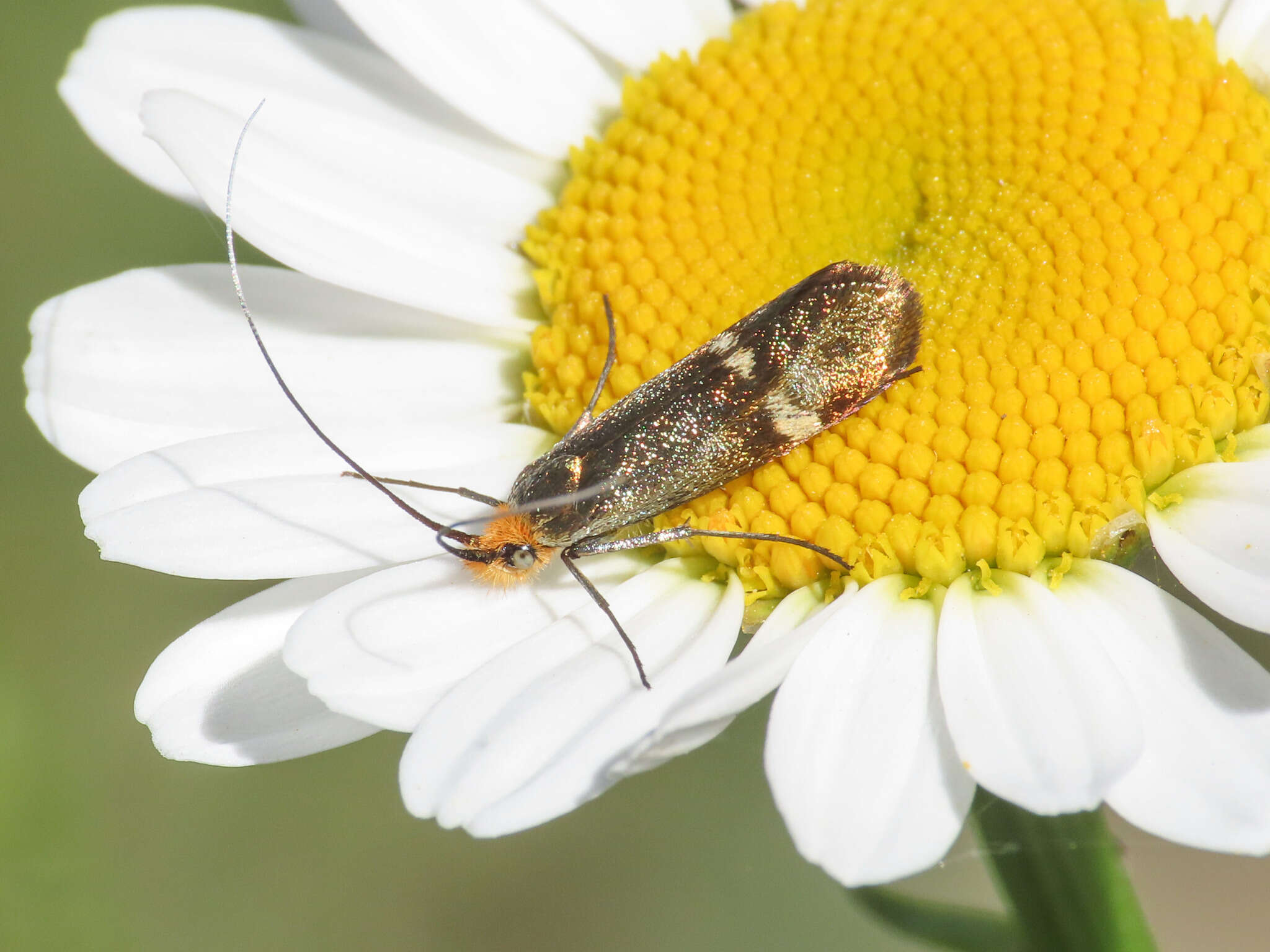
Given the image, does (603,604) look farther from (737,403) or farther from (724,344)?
(724,344)

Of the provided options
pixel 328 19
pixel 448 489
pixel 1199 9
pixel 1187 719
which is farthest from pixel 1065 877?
pixel 328 19

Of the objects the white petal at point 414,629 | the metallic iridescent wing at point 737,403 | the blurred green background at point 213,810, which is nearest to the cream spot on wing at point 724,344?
the metallic iridescent wing at point 737,403

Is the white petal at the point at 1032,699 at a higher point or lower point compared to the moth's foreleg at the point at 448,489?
lower

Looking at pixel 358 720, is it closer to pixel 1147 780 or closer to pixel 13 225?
pixel 1147 780

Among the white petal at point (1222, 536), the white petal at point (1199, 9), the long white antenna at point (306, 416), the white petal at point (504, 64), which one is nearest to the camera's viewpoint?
the white petal at point (1222, 536)

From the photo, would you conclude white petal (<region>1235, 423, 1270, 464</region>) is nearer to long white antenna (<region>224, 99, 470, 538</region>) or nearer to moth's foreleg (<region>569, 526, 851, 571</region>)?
moth's foreleg (<region>569, 526, 851, 571</region>)

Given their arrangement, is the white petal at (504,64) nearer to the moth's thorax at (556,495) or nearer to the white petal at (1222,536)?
the moth's thorax at (556,495)
